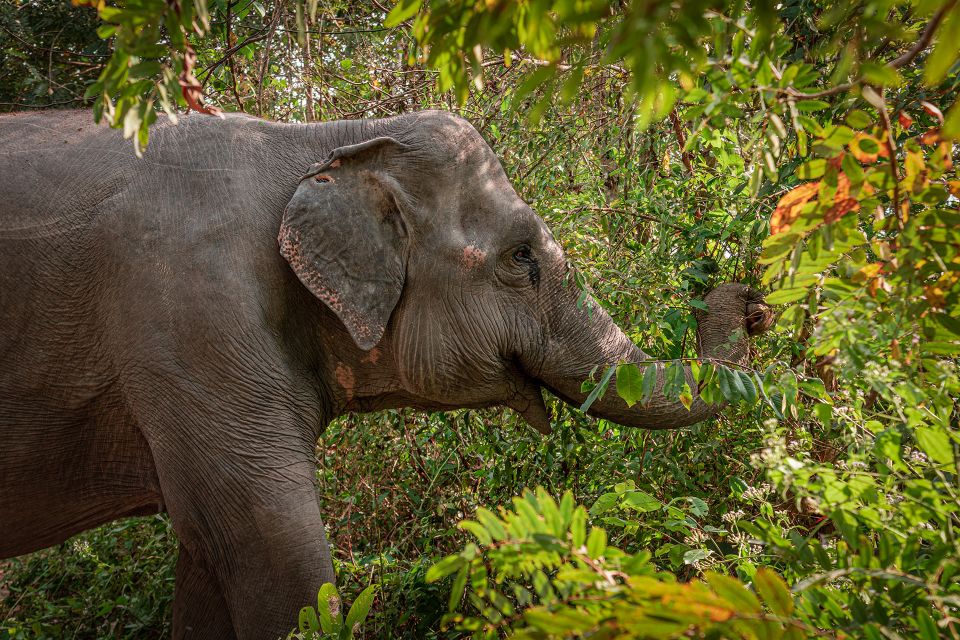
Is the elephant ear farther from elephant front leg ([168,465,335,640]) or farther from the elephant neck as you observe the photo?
elephant front leg ([168,465,335,640])

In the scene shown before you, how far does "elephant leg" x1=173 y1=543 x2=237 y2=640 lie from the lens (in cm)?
391

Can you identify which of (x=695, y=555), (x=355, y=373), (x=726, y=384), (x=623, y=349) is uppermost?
(x=726, y=384)

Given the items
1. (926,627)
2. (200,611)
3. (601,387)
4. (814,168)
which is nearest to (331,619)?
(601,387)

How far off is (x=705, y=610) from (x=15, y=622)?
4.19m

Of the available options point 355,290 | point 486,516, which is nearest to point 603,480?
point 355,290

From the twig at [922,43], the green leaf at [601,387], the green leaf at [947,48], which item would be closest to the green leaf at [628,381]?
the green leaf at [601,387]

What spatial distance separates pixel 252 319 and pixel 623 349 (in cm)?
143

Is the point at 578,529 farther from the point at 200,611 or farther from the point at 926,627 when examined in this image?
the point at 200,611

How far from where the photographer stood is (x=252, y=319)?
3.23m

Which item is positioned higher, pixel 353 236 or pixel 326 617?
pixel 353 236

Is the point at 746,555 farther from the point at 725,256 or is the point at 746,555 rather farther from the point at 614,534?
the point at 725,256

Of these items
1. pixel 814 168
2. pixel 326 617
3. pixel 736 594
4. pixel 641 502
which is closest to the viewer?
pixel 736 594

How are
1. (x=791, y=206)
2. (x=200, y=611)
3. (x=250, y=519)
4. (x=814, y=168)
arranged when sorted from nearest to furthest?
(x=814, y=168), (x=791, y=206), (x=250, y=519), (x=200, y=611)

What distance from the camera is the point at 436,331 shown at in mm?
3527
